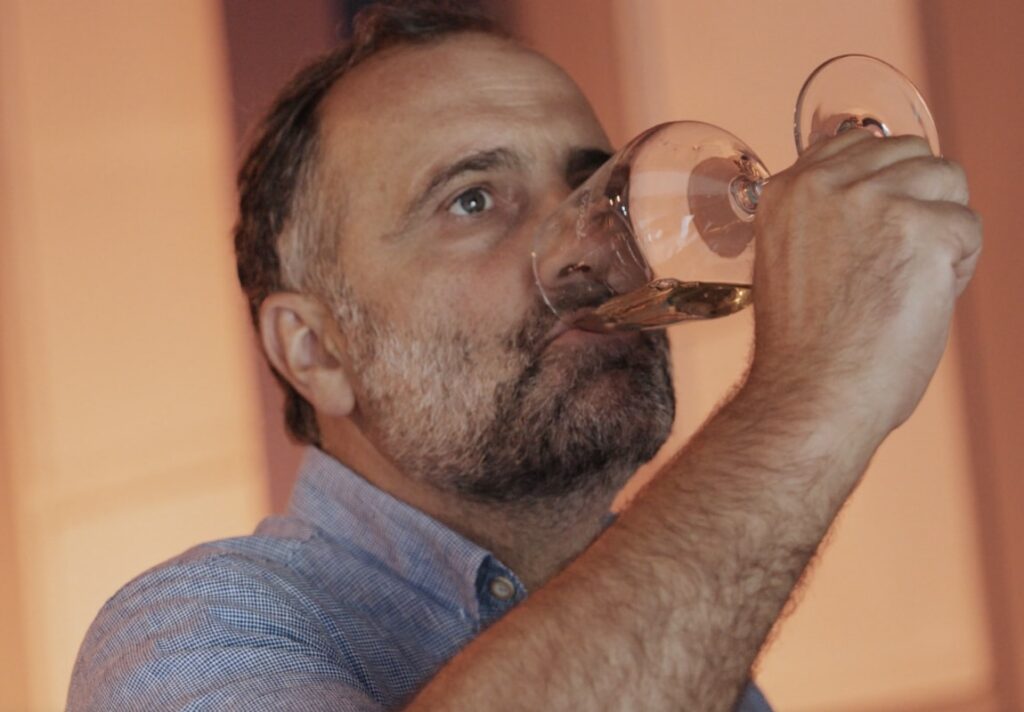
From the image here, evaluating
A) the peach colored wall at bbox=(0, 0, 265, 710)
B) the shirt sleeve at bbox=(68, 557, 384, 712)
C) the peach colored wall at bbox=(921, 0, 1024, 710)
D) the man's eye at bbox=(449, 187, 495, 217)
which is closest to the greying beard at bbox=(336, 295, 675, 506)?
the man's eye at bbox=(449, 187, 495, 217)

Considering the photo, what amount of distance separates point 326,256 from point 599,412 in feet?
1.04

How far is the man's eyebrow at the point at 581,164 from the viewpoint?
3.86 feet

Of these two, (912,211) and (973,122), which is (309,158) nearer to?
(912,211)

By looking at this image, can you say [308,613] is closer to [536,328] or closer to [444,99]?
[536,328]

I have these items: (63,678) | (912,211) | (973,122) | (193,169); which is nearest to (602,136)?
(912,211)

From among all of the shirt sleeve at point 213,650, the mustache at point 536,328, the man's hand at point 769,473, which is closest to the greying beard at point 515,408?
the mustache at point 536,328

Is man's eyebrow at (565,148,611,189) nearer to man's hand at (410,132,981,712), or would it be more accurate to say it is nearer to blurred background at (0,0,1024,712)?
man's hand at (410,132,981,712)

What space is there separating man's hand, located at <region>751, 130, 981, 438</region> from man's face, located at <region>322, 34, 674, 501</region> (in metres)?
0.34

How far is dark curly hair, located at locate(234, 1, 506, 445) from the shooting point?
4.23 ft

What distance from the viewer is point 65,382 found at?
246 cm

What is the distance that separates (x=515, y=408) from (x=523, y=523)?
13 cm

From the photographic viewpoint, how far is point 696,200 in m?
0.87

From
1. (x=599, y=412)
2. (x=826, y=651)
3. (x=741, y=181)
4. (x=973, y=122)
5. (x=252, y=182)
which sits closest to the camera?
(x=741, y=181)

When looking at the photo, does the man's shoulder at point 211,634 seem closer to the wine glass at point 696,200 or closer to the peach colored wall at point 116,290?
the wine glass at point 696,200
